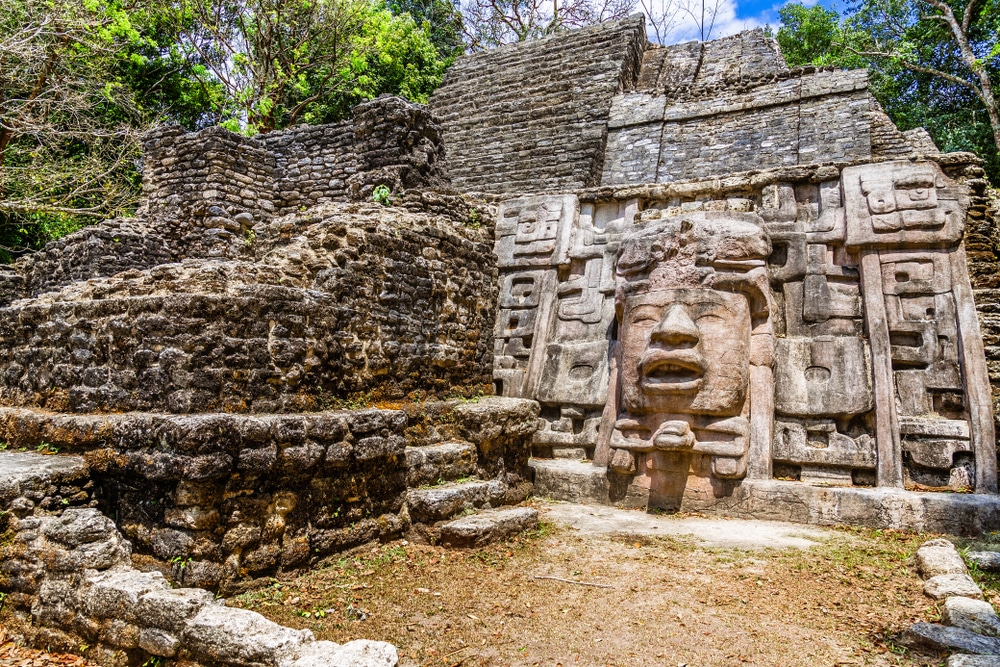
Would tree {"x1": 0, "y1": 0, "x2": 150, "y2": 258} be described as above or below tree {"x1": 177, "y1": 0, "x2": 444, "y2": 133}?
below

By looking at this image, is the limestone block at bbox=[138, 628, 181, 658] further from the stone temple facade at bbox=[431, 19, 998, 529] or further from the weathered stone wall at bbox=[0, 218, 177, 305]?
the weathered stone wall at bbox=[0, 218, 177, 305]

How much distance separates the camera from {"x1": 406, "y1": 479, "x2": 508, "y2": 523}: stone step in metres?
4.65

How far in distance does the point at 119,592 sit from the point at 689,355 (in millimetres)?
4133

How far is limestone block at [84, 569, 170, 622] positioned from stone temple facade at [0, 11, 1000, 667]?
0.01 m

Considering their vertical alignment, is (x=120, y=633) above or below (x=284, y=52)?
below

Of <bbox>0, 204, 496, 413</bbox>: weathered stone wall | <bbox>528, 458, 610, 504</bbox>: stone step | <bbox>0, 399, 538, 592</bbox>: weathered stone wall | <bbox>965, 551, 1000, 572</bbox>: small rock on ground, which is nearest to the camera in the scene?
<bbox>0, 399, 538, 592</bbox>: weathered stone wall

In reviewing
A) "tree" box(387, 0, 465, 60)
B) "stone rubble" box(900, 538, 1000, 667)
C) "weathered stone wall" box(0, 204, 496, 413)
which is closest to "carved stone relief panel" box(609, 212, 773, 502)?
"stone rubble" box(900, 538, 1000, 667)

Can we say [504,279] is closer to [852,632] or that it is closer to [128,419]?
[128,419]

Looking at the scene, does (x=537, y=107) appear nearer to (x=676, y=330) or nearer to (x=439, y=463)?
(x=676, y=330)

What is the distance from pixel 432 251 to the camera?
610cm

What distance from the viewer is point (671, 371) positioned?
214 inches

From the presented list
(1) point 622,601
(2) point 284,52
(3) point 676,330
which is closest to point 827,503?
(3) point 676,330

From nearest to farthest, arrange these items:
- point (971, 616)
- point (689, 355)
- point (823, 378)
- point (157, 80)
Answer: point (971, 616) < point (689, 355) < point (823, 378) < point (157, 80)

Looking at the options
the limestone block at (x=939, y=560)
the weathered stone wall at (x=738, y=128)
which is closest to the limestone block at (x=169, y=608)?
the limestone block at (x=939, y=560)
